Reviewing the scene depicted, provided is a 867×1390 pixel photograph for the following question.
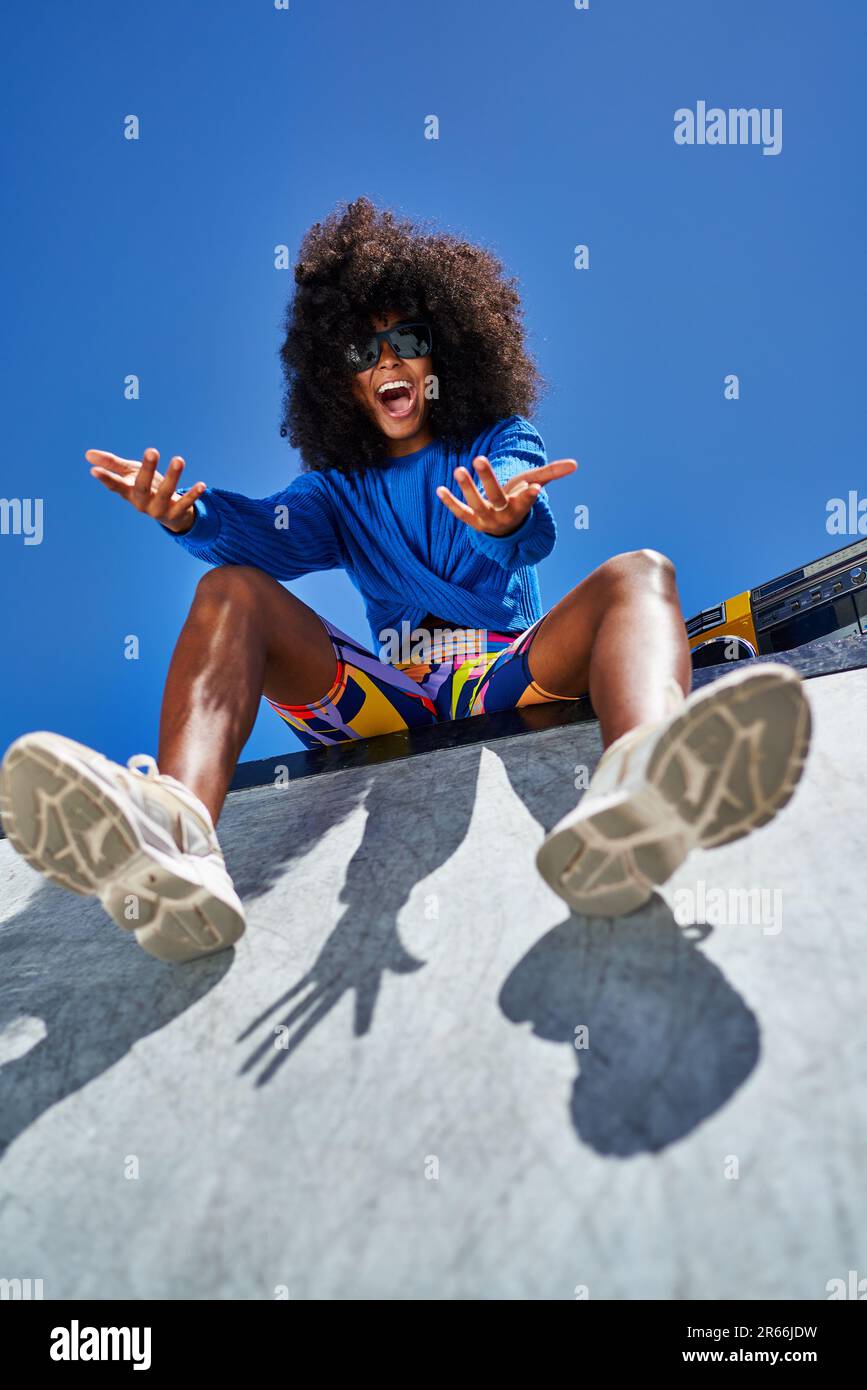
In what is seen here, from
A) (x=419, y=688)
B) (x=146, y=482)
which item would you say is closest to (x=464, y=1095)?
(x=146, y=482)

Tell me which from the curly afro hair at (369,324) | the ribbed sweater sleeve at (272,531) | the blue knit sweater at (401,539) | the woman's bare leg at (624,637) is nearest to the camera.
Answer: the woman's bare leg at (624,637)

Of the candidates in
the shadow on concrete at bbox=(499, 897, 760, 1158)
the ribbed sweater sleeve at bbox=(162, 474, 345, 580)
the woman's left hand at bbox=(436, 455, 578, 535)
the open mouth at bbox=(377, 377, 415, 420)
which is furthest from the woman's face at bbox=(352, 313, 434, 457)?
the shadow on concrete at bbox=(499, 897, 760, 1158)

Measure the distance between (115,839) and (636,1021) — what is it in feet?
1.69

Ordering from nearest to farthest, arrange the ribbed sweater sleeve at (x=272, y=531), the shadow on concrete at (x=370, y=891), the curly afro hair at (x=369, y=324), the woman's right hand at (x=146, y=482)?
the shadow on concrete at (x=370, y=891) < the woman's right hand at (x=146, y=482) < the ribbed sweater sleeve at (x=272, y=531) < the curly afro hair at (x=369, y=324)

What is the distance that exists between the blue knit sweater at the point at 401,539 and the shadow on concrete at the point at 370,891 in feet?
1.59

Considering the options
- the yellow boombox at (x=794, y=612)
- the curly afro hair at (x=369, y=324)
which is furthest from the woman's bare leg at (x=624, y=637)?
the yellow boombox at (x=794, y=612)

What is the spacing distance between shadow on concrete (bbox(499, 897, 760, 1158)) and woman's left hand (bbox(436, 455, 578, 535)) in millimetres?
606

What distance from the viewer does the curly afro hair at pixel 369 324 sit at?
2098 mm

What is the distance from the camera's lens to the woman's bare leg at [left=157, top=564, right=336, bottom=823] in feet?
3.62

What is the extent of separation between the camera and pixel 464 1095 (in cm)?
72

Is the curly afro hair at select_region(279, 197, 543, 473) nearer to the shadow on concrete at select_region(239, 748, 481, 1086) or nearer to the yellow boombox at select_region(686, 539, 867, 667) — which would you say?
the shadow on concrete at select_region(239, 748, 481, 1086)

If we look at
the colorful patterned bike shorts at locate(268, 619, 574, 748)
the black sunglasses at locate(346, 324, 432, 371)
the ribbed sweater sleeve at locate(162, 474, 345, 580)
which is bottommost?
the colorful patterned bike shorts at locate(268, 619, 574, 748)

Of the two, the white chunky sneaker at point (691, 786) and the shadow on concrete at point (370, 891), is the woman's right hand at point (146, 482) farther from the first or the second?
the white chunky sneaker at point (691, 786)

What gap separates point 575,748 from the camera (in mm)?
1376
